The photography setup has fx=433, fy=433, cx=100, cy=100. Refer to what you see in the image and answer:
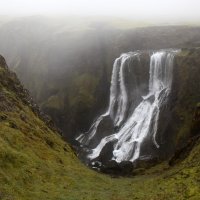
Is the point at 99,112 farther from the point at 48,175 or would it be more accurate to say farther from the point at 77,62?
the point at 48,175

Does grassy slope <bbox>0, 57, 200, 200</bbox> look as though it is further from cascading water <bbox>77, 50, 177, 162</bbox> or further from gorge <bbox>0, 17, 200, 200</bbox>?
cascading water <bbox>77, 50, 177, 162</bbox>

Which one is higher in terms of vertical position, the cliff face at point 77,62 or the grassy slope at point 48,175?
the grassy slope at point 48,175

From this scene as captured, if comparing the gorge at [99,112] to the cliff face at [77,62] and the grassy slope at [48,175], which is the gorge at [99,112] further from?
the cliff face at [77,62]

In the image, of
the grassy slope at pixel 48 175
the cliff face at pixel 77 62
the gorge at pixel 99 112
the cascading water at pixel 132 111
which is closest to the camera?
the grassy slope at pixel 48 175

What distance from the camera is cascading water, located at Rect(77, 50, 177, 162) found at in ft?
277

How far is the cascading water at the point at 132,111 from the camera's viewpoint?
3327 inches

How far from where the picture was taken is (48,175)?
39125 mm

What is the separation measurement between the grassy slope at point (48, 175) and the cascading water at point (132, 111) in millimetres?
30534

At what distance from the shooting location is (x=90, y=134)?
317ft

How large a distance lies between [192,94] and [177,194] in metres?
58.0

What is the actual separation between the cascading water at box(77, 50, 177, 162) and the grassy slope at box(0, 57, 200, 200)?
30.5 metres

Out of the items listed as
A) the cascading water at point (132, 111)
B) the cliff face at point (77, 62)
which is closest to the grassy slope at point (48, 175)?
the cascading water at point (132, 111)

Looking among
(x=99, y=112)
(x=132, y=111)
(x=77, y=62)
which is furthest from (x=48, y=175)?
(x=77, y=62)

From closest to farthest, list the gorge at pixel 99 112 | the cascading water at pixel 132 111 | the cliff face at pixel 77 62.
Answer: the gorge at pixel 99 112, the cascading water at pixel 132 111, the cliff face at pixel 77 62
